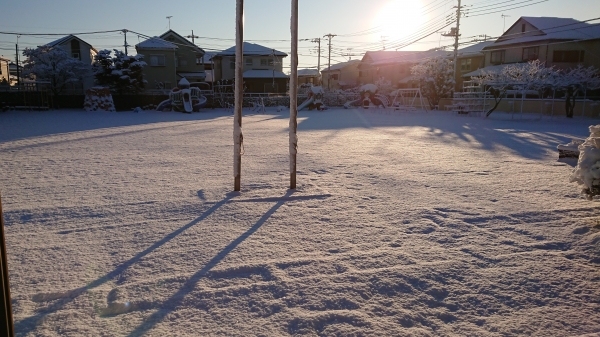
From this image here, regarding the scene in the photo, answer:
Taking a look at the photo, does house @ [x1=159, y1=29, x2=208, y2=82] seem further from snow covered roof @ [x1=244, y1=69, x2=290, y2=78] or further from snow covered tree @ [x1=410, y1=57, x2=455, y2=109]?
snow covered tree @ [x1=410, y1=57, x2=455, y2=109]

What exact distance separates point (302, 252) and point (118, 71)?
28719 mm

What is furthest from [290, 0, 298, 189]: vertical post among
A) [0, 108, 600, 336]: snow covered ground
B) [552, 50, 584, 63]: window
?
[552, 50, 584, 63]: window

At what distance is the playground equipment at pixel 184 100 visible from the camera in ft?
84.4

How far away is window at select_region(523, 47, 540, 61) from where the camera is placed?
3064 centimetres

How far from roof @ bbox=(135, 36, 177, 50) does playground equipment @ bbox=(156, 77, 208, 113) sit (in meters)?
9.59

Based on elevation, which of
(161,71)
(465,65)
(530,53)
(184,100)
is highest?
(530,53)

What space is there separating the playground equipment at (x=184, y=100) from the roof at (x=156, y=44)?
9589mm

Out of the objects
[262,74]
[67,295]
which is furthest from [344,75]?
[67,295]

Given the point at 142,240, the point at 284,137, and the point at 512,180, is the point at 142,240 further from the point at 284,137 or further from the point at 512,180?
the point at 284,137

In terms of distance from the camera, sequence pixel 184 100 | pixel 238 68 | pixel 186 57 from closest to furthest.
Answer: pixel 238 68, pixel 184 100, pixel 186 57

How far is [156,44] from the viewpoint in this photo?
3550 cm

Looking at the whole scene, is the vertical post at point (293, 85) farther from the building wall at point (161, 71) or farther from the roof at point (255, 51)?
the roof at point (255, 51)

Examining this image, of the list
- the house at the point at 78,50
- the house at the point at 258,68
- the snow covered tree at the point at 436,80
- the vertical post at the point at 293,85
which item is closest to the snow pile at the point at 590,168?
the vertical post at the point at 293,85

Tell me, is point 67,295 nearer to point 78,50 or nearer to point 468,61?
point 78,50
